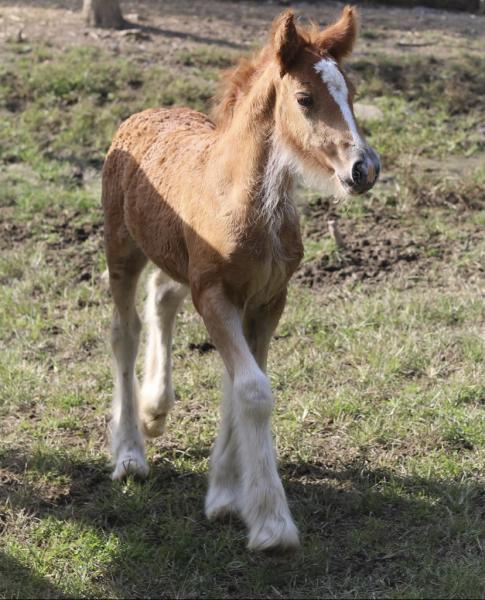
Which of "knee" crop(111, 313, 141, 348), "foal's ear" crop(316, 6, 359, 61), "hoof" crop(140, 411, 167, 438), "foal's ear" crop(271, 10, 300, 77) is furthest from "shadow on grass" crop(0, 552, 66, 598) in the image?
"foal's ear" crop(316, 6, 359, 61)

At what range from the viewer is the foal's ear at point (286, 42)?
4.25 metres

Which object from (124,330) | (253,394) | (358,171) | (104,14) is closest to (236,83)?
(358,171)

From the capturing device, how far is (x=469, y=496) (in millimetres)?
4953

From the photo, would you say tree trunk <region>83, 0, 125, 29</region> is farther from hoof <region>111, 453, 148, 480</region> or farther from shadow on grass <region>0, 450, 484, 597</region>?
hoof <region>111, 453, 148, 480</region>

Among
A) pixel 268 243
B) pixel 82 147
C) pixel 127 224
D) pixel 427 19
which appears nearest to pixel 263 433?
pixel 268 243

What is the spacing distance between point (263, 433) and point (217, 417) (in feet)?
4.83

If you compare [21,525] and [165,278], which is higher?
[165,278]

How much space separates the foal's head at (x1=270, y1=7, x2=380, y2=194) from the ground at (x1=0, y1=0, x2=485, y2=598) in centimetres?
169

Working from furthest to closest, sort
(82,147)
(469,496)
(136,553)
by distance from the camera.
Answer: (82,147), (469,496), (136,553)

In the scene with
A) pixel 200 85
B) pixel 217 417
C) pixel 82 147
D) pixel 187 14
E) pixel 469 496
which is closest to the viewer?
pixel 469 496

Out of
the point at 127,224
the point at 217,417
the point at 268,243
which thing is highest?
the point at 268,243

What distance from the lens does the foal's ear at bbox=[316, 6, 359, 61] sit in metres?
4.42

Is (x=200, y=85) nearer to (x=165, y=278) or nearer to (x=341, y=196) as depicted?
(x=165, y=278)

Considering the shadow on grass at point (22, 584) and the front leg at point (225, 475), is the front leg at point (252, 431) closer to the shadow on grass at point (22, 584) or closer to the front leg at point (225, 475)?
the front leg at point (225, 475)
